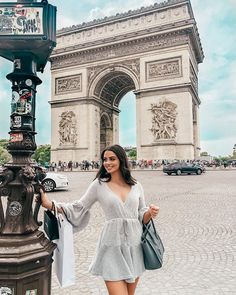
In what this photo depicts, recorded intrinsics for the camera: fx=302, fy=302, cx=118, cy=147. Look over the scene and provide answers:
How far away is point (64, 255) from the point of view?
2.01m

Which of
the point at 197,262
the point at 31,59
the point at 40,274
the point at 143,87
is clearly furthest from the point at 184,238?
the point at 143,87

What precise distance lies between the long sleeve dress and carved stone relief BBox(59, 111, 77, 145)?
108 ft

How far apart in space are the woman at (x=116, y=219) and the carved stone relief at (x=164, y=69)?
1152 inches

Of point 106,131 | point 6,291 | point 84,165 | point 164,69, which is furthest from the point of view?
point 106,131

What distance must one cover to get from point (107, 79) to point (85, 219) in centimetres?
3501

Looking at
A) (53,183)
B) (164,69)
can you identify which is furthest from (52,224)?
(164,69)

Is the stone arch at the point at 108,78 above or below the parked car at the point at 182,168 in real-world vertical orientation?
above

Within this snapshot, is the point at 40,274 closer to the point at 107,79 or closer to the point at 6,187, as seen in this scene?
the point at 6,187

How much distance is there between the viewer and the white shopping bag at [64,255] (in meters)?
1.99

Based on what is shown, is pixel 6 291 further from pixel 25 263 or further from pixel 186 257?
pixel 186 257

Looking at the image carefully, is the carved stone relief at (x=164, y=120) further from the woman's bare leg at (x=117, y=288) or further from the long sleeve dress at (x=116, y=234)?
the woman's bare leg at (x=117, y=288)

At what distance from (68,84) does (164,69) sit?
1210 centimetres

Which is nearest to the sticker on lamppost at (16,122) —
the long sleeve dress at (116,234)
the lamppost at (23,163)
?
the lamppost at (23,163)

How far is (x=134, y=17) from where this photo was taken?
32906mm
